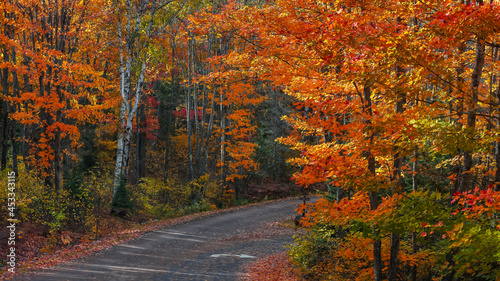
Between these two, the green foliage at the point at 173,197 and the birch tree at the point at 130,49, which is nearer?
the birch tree at the point at 130,49

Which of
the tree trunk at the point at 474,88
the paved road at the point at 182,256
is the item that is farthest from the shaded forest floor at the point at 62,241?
the tree trunk at the point at 474,88

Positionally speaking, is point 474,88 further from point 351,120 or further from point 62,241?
point 62,241

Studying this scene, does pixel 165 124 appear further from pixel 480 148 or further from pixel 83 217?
pixel 480 148

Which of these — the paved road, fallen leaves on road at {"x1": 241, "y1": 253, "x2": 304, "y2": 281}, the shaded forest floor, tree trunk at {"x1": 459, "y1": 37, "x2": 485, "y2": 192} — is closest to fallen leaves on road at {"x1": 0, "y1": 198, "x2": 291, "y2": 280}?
the shaded forest floor

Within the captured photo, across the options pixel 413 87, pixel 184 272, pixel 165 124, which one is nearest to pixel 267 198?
pixel 165 124

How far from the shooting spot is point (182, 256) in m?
11.2

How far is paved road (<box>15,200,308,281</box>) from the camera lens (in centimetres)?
884

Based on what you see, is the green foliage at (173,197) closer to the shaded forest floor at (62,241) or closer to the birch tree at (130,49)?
the shaded forest floor at (62,241)

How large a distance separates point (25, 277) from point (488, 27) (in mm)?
9986

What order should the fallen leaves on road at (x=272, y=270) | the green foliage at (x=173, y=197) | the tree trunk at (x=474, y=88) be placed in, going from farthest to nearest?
the green foliage at (x=173, y=197) → the fallen leaves on road at (x=272, y=270) → the tree trunk at (x=474, y=88)

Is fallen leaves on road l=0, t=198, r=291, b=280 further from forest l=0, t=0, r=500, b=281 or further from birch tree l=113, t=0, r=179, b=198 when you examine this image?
birch tree l=113, t=0, r=179, b=198

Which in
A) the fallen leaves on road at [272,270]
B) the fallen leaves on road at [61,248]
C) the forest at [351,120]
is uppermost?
the forest at [351,120]

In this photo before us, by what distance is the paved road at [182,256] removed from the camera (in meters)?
8.84

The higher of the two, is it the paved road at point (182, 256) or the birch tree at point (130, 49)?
the birch tree at point (130, 49)
